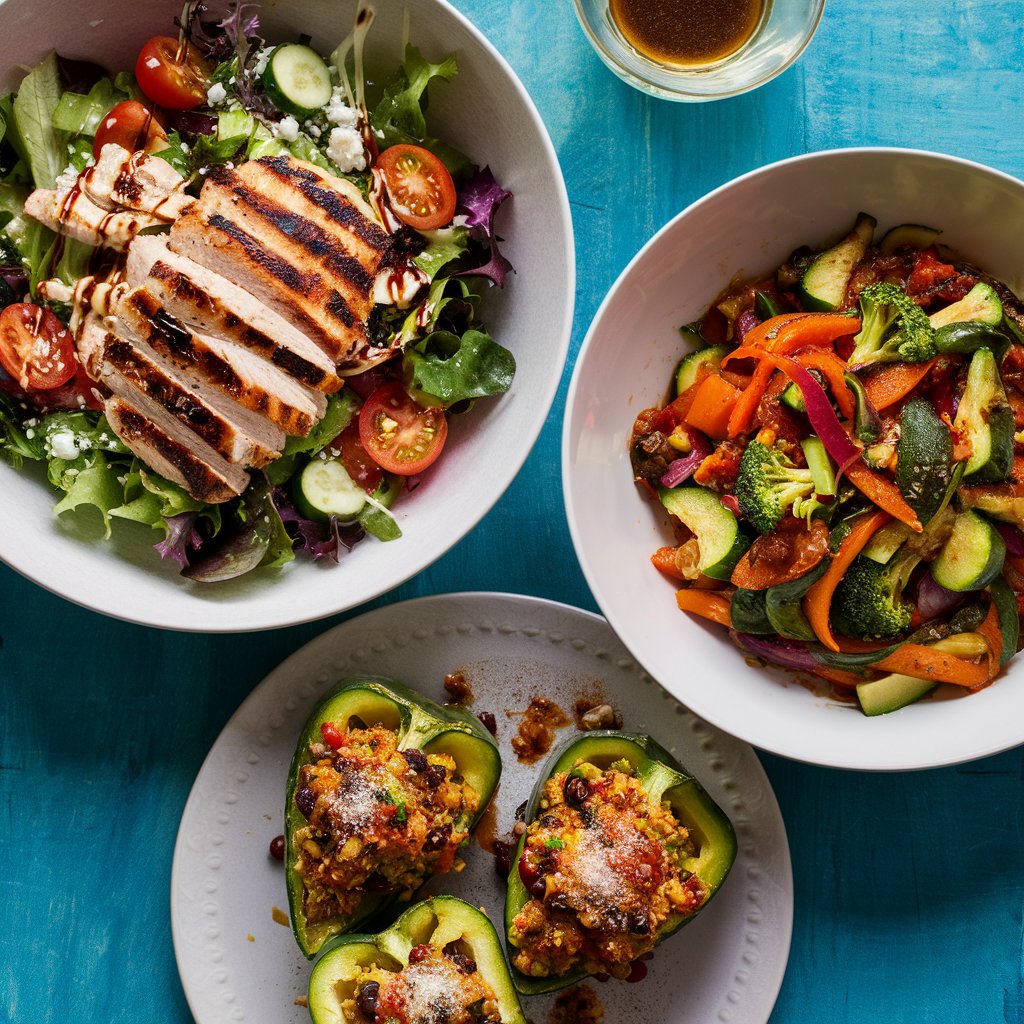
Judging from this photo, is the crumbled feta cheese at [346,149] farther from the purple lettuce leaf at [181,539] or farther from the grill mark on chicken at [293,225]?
the purple lettuce leaf at [181,539]

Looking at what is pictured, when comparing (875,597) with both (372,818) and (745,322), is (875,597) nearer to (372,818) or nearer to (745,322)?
(745,322)

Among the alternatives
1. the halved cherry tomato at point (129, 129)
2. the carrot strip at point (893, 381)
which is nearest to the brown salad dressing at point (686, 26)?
the carrot strip at point (893, 381)

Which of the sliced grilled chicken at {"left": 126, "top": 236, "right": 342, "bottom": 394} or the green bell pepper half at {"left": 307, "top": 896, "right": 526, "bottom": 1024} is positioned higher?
the sliced grilled chicken at {"left": 126, "top": 236, "right": 342, "bottom": 394}

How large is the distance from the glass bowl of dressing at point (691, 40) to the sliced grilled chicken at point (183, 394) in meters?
1.65

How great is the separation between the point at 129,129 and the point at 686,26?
69.2 inches

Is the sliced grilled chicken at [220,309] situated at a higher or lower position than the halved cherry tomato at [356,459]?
higher

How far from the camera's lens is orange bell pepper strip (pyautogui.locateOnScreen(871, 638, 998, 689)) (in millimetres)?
2693

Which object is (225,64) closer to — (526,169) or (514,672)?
(526,169)

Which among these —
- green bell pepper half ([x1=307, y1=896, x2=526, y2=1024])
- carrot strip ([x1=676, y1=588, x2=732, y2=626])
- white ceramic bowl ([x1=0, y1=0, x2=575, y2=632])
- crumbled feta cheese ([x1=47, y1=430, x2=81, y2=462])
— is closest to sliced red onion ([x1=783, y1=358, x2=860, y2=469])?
carrot strip ([x1=676, y1=588, x2=732, y2=626])

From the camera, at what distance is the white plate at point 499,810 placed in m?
2.97

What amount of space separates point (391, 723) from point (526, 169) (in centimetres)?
169

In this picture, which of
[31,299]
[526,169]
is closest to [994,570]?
[526,169]

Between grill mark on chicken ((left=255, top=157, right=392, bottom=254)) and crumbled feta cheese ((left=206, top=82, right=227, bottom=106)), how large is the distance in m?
0.27

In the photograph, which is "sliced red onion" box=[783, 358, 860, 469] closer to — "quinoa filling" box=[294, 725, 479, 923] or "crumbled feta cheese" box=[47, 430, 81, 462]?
"quinoa filling" box=[294, 725, 479, 923]
